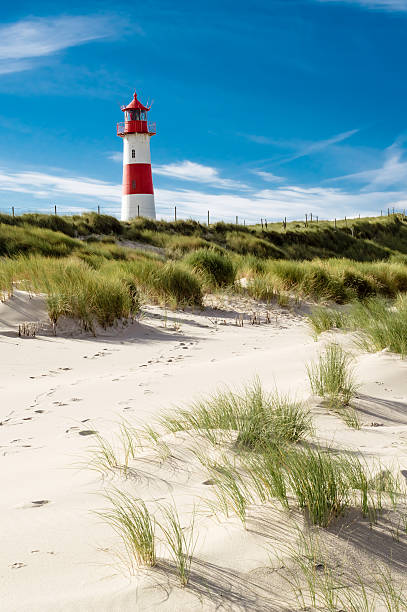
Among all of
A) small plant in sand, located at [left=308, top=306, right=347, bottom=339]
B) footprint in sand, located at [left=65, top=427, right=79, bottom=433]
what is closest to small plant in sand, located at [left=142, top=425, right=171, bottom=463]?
footprint in sand, located at [left=65, top=427, right=79, bottom=433]

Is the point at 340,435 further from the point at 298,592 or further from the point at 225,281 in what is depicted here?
the point at 225,281

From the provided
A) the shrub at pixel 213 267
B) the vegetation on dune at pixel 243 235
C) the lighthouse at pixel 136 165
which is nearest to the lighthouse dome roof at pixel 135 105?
the lighthouse at pixel 136 165

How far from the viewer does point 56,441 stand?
3240 mm

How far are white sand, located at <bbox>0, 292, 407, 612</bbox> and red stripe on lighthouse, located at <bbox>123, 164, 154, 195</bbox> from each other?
27.0 meters

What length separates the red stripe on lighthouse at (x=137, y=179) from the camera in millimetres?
33031

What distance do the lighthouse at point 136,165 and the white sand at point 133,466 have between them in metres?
26.3

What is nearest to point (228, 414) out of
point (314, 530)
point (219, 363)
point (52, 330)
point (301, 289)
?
point (314, 530)

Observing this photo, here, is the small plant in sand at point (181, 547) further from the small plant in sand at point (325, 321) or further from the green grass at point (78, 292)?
the small plant in sand at point (325, 321)

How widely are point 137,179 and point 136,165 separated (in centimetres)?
105

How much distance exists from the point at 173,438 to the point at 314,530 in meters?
1.25

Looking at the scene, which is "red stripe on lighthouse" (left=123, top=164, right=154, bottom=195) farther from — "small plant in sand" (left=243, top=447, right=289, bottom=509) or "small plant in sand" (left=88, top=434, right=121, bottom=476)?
"small plant in sand" (left=243, top=447, right=289, bottom=509)

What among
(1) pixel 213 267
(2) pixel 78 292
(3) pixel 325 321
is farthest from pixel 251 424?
(1) pixel 213 267

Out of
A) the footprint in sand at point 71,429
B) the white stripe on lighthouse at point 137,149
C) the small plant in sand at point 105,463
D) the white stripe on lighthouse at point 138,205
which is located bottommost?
the footprint in sand at point 71,429

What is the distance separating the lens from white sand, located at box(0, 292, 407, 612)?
1.52 meters
